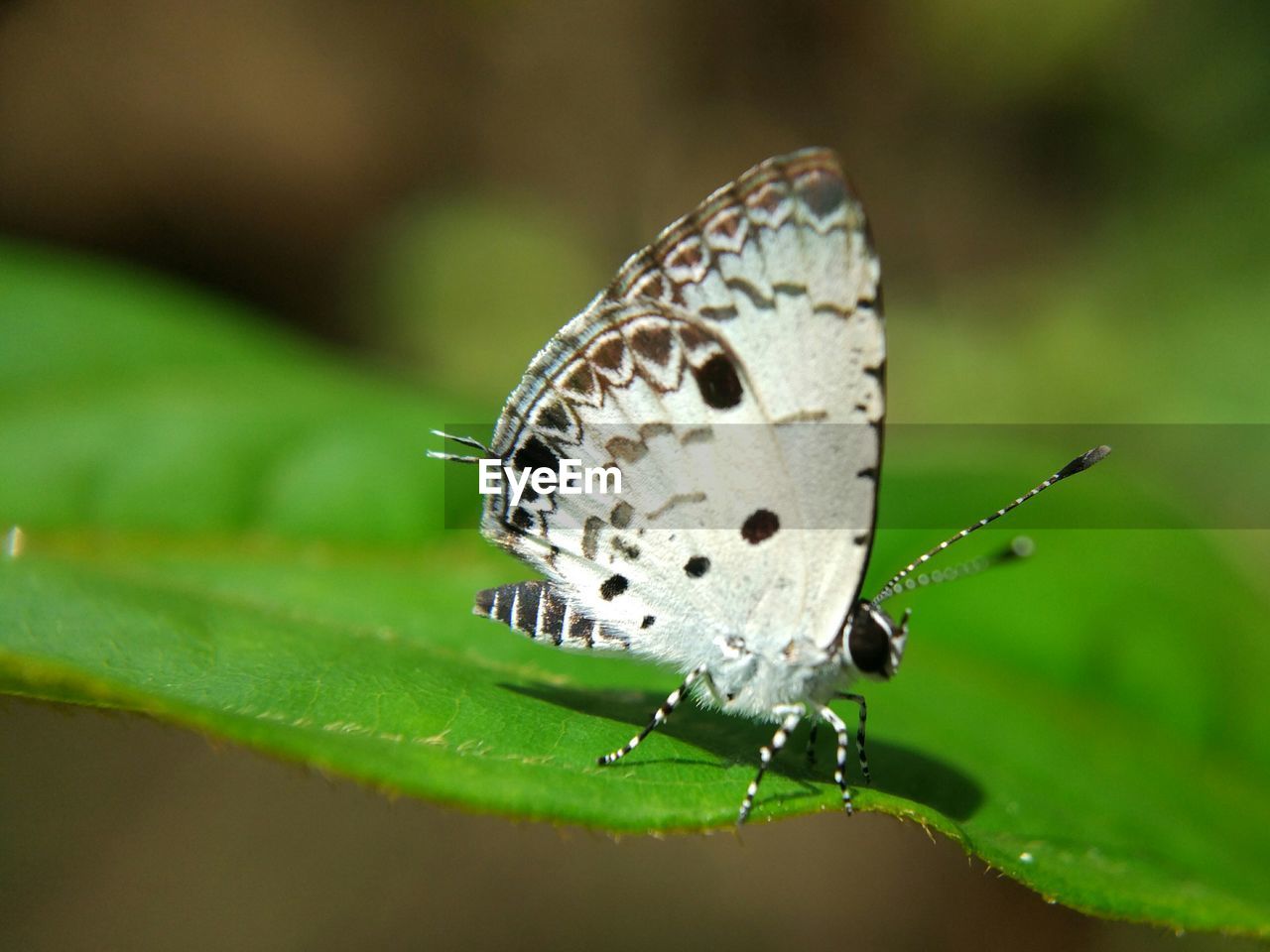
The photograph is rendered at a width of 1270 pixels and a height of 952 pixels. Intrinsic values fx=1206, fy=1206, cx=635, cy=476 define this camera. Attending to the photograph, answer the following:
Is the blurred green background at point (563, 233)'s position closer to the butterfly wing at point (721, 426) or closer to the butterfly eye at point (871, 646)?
the butterfly wing at point (721, 426)

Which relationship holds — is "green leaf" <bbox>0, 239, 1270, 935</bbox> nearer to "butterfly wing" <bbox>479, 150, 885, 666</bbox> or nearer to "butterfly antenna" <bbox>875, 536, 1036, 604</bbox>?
"butterfly antenna" <bbox>875, 536, 1036, 604</bbox>

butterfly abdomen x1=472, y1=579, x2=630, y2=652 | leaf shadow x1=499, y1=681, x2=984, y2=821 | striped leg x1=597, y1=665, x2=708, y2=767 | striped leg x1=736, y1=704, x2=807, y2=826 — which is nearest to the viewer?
striped leg x1=736, y1=704, x2=807, y2=826

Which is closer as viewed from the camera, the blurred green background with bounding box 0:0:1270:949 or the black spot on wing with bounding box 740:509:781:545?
the black spot on wing with bounding box 740:509:781:545

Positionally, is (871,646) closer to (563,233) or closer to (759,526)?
(759,526)

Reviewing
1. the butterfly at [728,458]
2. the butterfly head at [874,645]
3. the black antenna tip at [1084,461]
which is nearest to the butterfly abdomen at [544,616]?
the butterfly at [728,458]

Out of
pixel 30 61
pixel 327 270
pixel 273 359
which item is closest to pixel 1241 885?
pixel 273 359

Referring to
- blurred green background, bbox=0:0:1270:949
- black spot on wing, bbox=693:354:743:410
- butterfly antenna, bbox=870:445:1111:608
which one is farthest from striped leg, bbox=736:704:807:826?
blurred green background, bbox=0:0:1270:949

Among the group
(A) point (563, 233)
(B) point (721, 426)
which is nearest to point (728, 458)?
(B) point (721, 426)
